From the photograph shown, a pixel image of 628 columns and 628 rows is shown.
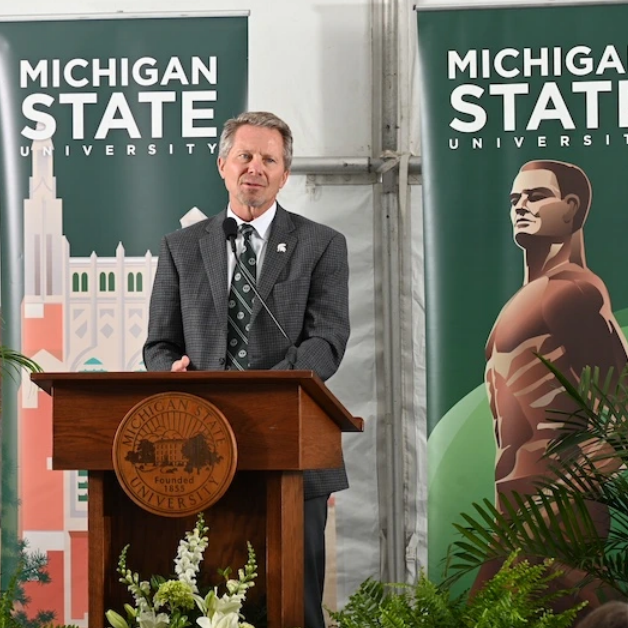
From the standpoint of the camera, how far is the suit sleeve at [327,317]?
120 inches

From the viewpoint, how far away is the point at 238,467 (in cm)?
236

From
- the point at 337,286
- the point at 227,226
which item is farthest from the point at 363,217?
the point at 227,226

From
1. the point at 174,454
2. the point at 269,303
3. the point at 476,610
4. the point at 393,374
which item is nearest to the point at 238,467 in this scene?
the point at 174,454

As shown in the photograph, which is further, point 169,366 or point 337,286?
point 337,286

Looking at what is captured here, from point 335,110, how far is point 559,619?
10.4ft

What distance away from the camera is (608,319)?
177 inches

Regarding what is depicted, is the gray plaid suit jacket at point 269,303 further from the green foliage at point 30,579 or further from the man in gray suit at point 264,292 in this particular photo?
the green foliage at point 30,579

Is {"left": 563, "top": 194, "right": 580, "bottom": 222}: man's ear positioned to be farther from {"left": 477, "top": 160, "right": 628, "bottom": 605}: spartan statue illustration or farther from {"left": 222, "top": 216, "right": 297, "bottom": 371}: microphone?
{"left": 222, "top": 216, "right": 297, "bottom": 371}: microphone

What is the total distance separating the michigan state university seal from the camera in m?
2.32

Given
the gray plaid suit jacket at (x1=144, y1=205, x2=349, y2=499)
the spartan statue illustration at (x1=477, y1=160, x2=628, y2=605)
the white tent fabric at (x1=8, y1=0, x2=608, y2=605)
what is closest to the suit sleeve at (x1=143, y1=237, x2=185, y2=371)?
the gray plaid suit jacket at (x1=144, y1=205, x2=349, y2=499)

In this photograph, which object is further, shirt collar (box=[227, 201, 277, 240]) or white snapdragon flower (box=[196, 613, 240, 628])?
shirt collar (box=[227, 201, 277, 240])

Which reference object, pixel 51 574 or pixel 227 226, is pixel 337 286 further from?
pixel 51 574

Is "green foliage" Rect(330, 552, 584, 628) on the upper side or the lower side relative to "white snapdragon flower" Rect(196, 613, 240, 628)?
upper

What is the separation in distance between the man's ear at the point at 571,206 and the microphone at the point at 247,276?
6.05 feet
